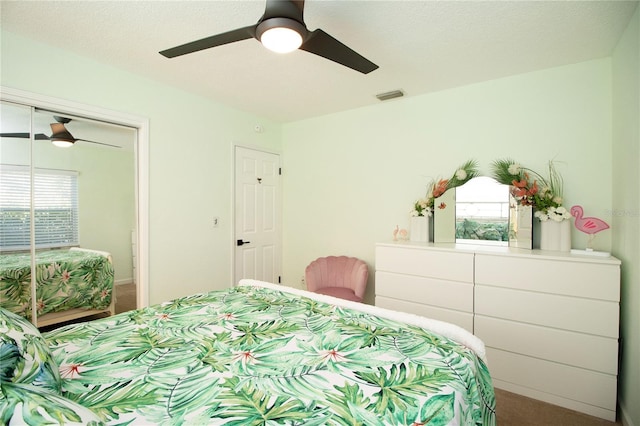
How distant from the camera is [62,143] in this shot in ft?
8.16

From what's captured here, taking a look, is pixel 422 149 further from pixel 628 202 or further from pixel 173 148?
pixel 173 148

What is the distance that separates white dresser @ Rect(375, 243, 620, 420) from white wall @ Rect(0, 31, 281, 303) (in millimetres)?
2277

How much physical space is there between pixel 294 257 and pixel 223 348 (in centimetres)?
297

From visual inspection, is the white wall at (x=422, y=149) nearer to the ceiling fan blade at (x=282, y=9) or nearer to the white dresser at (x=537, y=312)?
the white dresser at (x=537, y=312)

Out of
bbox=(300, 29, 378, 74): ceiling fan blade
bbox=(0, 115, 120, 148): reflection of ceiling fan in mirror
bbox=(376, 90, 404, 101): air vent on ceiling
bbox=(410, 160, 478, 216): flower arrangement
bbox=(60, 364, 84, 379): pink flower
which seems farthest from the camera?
bbox=(376, 90, 404, 101): air vent on ceiling

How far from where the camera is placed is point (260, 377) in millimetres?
1135

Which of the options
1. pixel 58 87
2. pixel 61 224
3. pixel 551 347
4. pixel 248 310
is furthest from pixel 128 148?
pixel 551 347

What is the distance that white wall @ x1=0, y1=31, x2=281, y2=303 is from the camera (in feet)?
7.68

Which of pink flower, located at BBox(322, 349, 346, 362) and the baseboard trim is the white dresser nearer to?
the baseboard trim

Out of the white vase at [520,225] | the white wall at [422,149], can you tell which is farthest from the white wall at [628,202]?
the white vase at [520,225]

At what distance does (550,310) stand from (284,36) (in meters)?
2.53

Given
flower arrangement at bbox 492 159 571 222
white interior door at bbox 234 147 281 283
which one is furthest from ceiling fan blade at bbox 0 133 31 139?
flower arrangement at bbox 492 159 571 222

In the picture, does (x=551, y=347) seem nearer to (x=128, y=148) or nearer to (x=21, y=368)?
(x=21, y=368)

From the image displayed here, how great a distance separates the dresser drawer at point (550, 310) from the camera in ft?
6.81
